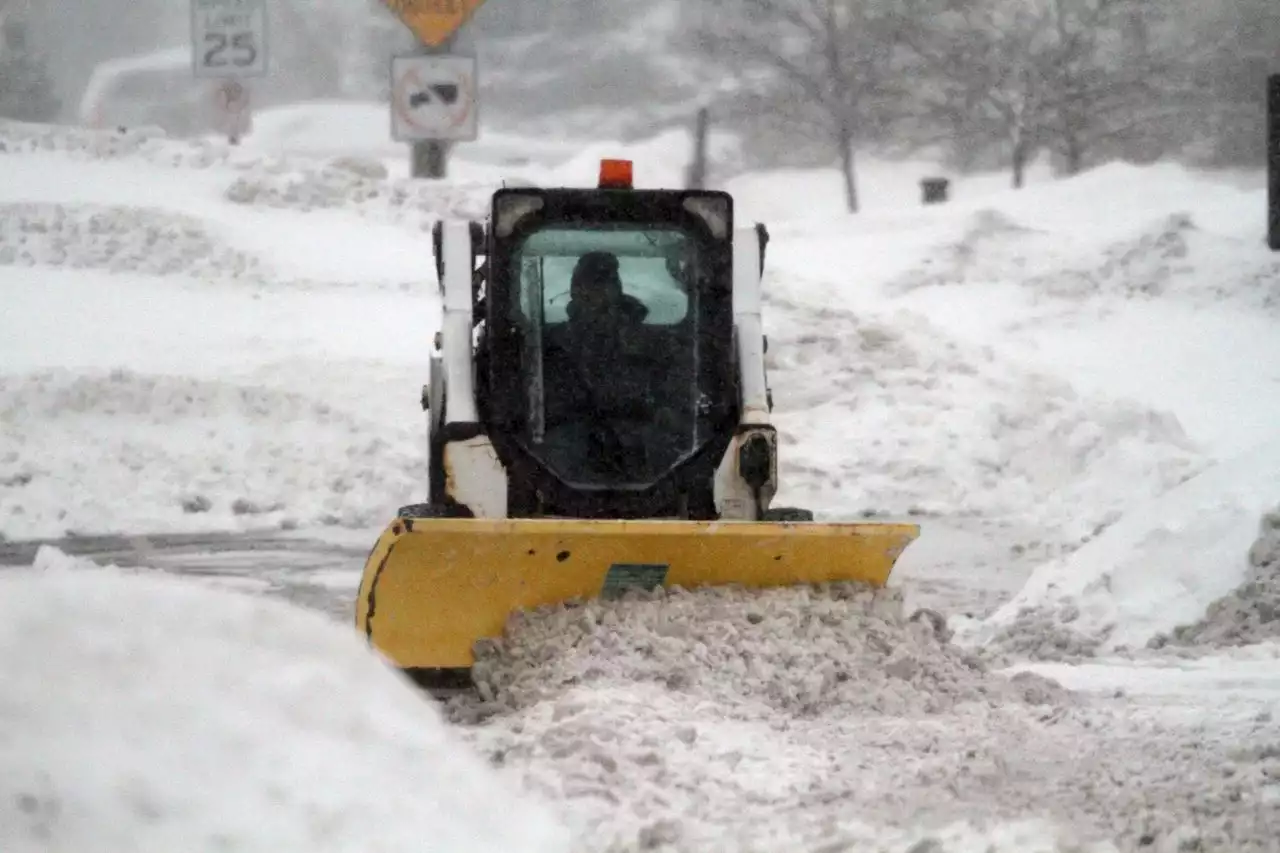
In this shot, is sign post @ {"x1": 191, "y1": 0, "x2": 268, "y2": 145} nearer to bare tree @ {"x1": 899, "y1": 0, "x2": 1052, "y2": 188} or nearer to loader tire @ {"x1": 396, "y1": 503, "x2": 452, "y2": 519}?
bare tree @ {"x1": 899, "y1": 0, "x2": 1052, "y2": 188}

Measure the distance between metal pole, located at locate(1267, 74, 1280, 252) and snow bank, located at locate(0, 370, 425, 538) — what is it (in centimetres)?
655

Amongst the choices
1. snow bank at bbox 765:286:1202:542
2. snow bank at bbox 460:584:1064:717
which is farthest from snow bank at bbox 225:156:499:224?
snow bank at bbox 460:584:1064:717

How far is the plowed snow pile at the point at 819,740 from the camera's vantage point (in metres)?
4.20

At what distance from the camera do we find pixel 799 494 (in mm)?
12789

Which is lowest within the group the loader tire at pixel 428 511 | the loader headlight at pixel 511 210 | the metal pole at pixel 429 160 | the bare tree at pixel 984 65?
the loader tire at pixel 428 511

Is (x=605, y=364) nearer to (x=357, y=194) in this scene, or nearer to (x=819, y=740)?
(x=819, y=740)

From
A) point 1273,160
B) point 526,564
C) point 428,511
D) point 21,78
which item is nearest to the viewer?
point 526,564

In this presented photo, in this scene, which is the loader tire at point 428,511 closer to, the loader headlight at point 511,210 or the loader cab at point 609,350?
the loader cab at point 609,350

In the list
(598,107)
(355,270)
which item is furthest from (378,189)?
(598,107)

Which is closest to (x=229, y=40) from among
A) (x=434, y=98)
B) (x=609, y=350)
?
(x=434, y=98)

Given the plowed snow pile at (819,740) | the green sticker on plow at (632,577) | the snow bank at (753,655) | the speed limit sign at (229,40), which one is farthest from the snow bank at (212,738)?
the speed limit sign at (229,40)

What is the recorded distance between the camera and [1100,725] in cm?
533

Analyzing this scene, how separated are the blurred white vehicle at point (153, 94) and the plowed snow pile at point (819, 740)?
41348 mm

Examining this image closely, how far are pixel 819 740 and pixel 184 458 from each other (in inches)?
326
